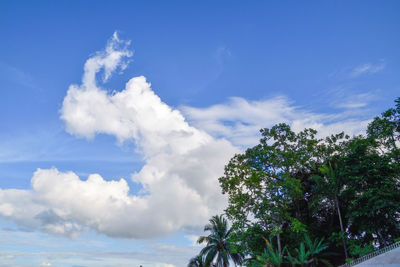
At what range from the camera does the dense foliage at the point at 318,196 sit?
28984 mm

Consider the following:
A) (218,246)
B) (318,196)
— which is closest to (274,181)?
(318,196)

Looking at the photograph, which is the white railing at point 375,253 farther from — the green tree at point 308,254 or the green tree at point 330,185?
the green tree at point 330,185

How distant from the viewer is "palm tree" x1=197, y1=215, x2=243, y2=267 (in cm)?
4703

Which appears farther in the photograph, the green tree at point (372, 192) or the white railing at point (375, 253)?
the green tree at point (372, 192)

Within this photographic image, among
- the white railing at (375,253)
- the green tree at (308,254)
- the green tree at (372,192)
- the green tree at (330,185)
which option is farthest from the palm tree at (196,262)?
→ the white railing at (375,253)

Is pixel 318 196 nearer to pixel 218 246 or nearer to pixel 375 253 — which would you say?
pixel 375 253

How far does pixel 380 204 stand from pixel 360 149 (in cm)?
541

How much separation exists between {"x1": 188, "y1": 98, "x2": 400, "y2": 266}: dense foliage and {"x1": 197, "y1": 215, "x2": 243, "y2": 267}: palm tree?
9.24 meters

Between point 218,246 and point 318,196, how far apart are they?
20093mm

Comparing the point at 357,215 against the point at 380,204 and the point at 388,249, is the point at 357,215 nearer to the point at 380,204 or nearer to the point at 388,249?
the point at 380,204

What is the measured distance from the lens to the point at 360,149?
3050 centimetres

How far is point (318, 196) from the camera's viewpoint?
33.3 meters

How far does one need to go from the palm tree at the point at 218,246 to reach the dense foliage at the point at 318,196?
9.24 metres

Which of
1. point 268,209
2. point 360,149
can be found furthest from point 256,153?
point 360,149
